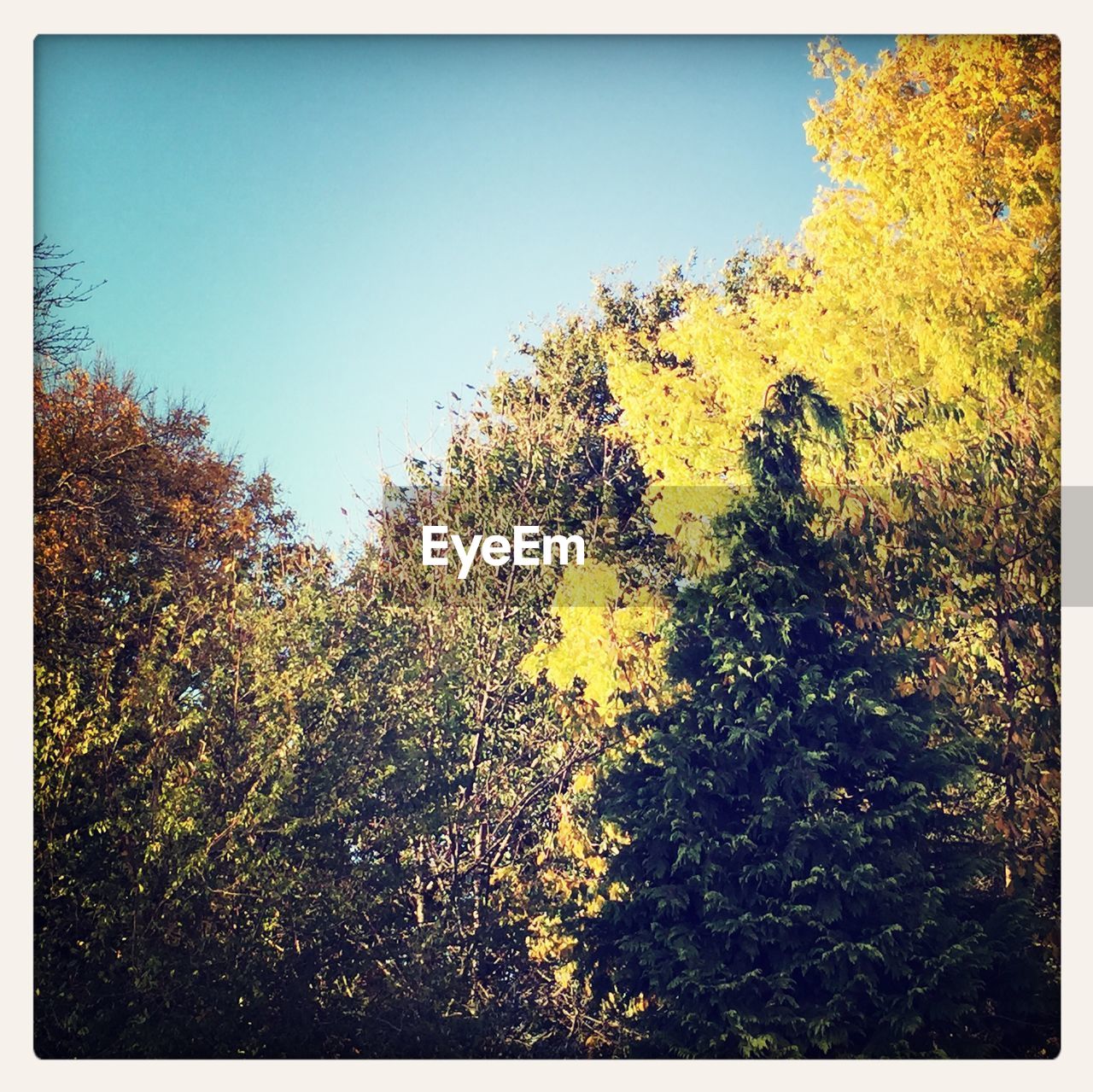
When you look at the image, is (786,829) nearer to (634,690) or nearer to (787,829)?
(787,829)

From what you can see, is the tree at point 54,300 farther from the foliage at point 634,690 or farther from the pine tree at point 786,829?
the pine tree at point 786,829

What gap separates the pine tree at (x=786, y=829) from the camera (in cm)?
658

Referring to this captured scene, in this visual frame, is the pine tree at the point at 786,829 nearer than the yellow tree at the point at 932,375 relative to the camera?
Yes

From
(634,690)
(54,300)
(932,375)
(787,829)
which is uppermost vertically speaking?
(54,300)

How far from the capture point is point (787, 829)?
6.65 metres

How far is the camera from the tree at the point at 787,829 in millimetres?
6578

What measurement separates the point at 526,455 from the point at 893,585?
184 centimetres

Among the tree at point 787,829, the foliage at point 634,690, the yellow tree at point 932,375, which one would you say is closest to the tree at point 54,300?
the foliage at point 634,690

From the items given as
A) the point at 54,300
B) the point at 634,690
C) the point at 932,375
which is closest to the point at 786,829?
the point at 634,690

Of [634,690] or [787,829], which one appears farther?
[634,690]

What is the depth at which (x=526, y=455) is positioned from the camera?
6.86 metres

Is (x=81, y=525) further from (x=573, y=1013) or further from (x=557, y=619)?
(x=573, y=1013)

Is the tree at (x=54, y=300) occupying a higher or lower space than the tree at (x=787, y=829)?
higher

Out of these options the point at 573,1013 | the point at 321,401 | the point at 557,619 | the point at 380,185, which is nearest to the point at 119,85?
the point at 380,185
